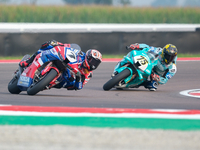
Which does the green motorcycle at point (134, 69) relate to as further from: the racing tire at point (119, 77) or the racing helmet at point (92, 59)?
the racing helmet at point (92, 59)

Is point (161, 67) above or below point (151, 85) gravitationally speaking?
above

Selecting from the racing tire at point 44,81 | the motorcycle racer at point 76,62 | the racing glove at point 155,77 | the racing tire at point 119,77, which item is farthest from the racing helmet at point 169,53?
the racing tire at point 44,81

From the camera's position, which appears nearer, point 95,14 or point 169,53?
point 169,53

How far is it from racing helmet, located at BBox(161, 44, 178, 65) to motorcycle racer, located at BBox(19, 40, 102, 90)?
1.72m

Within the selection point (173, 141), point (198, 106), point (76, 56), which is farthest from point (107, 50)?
point (173, 141)

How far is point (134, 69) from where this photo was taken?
28.3 ft

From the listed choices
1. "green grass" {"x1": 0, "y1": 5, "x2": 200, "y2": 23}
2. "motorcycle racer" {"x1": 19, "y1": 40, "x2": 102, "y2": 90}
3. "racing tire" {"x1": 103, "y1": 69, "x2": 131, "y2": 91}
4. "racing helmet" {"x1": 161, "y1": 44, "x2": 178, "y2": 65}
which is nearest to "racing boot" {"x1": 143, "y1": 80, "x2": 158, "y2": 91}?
"racing helmet" {"x1": 161, "y1": 44, "x2": 178, "y2": 65}

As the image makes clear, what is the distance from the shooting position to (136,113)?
18.6ft

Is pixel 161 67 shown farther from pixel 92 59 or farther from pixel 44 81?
pixel 44 81

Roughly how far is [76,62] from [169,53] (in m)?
2.21

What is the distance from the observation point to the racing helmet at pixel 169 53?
8586mm

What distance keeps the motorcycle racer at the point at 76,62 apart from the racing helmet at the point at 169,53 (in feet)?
5.64

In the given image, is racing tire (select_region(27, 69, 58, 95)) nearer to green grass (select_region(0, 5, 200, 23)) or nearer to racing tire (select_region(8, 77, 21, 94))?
racing tire (select_region(8, 77, 21, 94))

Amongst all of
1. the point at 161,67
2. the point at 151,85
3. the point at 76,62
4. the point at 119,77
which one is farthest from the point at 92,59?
the point at 151,85
